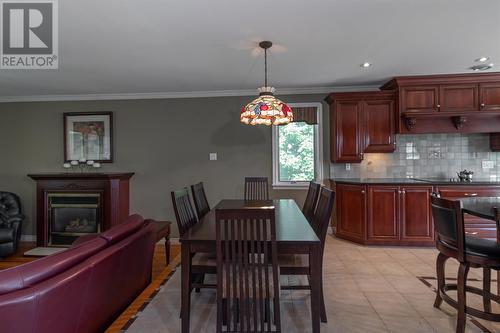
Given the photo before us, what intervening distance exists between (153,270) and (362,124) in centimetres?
352

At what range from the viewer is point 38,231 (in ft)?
14.5

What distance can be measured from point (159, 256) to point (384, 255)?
3.00 meters

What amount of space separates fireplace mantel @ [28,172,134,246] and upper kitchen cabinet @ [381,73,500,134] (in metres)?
4.42

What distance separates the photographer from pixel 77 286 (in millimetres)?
1469

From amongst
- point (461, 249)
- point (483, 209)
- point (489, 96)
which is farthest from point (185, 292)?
point (489, 96)

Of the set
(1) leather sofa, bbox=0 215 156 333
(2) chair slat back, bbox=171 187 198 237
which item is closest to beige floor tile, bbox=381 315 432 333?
(2) chair slat back, bbox=171 187 198 237

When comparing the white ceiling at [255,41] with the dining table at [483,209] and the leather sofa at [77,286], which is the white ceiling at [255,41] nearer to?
the dining table at [483,209]

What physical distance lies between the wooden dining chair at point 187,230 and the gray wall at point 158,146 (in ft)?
6.92

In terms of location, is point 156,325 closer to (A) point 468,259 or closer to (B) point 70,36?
(A) point 468,259

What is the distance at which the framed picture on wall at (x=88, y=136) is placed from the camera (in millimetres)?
4766

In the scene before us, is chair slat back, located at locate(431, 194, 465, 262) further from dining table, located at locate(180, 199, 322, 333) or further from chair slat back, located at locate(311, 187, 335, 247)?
dining table, located at locate(180, 199, 322, 333)

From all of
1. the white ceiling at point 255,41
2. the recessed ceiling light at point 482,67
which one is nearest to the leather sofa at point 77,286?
the white ceiling at point 255,41

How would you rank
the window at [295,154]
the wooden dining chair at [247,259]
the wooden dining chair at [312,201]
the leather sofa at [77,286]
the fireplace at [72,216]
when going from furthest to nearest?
1. the window at [295,154]
2. the fireplace at [72,216]
3. the wooden dining chair at [312,201]
4. the wooden dining chair at [247,259]
5. the leather sofa at [77,286]

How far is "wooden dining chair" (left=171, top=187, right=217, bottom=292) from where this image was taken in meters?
2.06
